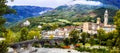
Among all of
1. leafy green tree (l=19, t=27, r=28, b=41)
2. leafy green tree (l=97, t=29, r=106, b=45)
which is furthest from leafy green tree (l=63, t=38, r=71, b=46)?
leafy green tree (l=97, t=29, r=106, b=45)

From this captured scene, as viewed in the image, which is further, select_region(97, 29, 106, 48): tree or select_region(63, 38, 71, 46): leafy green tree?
select_region(63, 38, 71, 46): leafy green tree

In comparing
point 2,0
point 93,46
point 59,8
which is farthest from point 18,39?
point 59,8

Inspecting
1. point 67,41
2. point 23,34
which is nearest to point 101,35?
point 67,41

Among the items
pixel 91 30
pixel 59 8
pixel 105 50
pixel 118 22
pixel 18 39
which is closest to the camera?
pixel 118 22

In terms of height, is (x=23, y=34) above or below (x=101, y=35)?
above

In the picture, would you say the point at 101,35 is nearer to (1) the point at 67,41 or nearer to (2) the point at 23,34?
(1) the point at 67,41

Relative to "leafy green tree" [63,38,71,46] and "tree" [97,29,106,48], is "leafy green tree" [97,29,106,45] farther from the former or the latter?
"leafy green tree" [63,38,71,46]

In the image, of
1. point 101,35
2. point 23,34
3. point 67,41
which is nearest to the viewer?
point 101,35

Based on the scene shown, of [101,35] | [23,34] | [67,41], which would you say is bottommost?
[67,41]

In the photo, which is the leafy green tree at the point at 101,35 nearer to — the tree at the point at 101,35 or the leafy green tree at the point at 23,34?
the tree at the point at 101,35

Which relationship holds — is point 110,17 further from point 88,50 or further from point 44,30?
point 88,50

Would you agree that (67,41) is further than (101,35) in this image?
Yes
